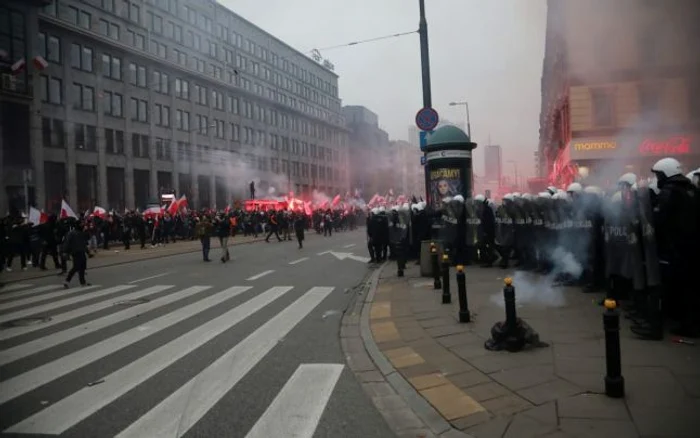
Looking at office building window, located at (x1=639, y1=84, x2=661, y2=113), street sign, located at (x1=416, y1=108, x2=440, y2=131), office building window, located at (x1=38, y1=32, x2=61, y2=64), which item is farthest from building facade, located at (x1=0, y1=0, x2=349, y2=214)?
office building window, located at (x1=639, y1=84, x2=661, y2=113)

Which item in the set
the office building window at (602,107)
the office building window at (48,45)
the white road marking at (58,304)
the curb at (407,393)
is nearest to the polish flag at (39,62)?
the office building window at (48,45)

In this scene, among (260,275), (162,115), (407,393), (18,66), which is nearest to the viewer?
(407,393)

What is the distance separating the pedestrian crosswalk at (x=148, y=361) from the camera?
3.64m

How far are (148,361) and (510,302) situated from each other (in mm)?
3612

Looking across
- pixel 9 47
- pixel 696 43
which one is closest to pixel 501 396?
pixel 696 43

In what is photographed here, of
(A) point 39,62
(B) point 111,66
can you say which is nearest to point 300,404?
(A) point 39,62

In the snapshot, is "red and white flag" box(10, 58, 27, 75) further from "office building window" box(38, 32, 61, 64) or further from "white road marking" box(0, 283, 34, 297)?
"white road marking" box(0, 283, 34, 297)

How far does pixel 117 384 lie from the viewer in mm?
4422

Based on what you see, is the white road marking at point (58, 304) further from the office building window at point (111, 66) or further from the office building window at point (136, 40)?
the office building window at point (111, 66)

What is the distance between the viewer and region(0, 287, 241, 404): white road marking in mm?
4391

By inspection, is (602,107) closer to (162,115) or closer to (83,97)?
(83,97)

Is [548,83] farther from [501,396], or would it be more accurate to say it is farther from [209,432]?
[209,432]

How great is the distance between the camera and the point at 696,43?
3.71 m

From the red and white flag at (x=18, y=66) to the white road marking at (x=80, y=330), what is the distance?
3203mm
